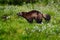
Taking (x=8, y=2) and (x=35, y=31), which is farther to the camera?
(x=8, y=2)

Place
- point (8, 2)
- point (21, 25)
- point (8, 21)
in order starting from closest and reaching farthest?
1. point (21, 25)
2. point (8, 21)
3. point (8, 2)

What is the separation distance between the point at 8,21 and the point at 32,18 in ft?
5.52

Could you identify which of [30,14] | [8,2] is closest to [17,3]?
[8,2]

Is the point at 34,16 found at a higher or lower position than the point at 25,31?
higher

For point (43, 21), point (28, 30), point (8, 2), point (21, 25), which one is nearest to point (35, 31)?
point (28, 30)

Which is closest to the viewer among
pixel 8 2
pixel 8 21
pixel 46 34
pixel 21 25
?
pixel 46 34

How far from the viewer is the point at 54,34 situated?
1249 centimetres

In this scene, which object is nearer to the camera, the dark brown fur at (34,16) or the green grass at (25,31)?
the green grass at (25,31)

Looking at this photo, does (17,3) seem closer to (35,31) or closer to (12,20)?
(12,20)

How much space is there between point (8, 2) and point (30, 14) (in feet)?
32.7

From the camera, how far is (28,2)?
84.0ft

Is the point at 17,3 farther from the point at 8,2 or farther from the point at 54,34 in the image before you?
the point at 54,34

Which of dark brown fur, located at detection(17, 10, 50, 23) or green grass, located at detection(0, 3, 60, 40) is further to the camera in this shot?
dark brown fur, located at detection(17, 10, 50, 23)

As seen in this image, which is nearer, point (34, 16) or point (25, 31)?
point (25, 31)
